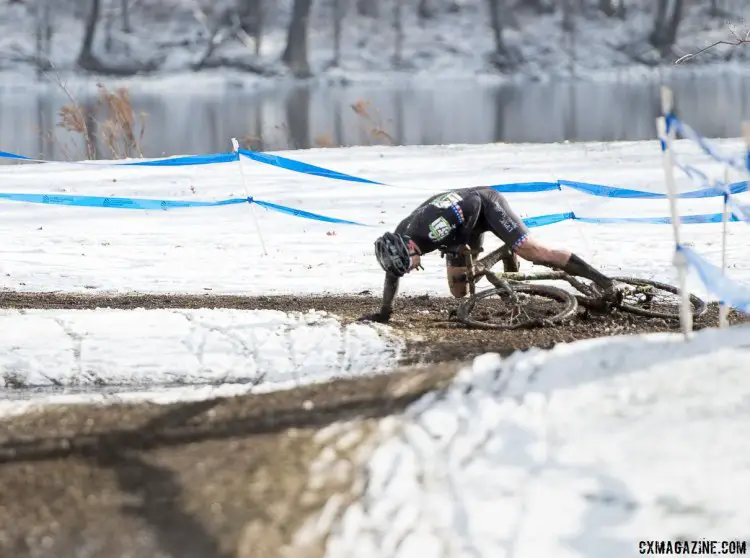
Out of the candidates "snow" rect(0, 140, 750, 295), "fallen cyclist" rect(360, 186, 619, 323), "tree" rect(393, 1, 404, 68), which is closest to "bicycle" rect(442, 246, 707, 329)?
"fallen cyclist" rect(360, 186, 619, 323)

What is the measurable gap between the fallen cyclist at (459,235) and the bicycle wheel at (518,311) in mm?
276

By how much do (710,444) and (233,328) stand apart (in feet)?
12.9

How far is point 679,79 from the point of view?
201 feet

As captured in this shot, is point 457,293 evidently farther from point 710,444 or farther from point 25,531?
point 25,531

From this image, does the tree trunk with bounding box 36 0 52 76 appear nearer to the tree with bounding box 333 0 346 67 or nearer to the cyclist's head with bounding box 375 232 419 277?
the tree with bounding box 333 0 346 67

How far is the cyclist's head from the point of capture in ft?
24.5

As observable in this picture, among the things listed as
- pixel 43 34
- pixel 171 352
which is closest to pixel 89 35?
pixel 43 34

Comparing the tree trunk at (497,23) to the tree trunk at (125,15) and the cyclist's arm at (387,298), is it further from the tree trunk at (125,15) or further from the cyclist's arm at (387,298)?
the cyclist's arm at (387,298)

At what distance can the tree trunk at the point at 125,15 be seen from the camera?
8012 cm

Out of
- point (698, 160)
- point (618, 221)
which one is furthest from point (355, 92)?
point (618, 221)

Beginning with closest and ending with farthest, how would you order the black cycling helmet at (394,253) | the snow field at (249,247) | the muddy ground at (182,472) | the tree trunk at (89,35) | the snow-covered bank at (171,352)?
the muddy ground at (182,472), the snow-covered bank at (171,352), the snow field at (249,247), the black cycling helmet at (394,253), the tree trunk at (89,35)

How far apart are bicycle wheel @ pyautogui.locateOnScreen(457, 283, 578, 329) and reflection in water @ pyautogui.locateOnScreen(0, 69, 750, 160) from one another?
50.2 ft

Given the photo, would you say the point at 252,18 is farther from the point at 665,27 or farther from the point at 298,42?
the point at 665,27

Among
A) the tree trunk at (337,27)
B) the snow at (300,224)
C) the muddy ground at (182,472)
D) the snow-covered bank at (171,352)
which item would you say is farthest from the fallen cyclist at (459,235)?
the tree trunk at (337,27)
